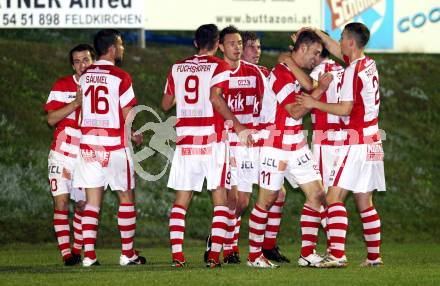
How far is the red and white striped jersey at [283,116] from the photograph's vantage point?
44.4 ft

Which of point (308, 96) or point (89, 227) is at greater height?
point (308, 96)

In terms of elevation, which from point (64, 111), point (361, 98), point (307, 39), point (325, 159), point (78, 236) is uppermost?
point (307, 39)

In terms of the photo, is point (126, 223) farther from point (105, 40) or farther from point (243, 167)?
point (105, 40)

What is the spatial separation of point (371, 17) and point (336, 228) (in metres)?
10.7

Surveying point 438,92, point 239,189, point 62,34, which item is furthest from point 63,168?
point 438,92

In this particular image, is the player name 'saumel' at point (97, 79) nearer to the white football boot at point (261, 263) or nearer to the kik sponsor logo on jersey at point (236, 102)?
the kik sponsor logo on jersey at point (236, 102)

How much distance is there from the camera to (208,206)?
2039 cm

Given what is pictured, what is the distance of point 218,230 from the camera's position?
44.6 ft

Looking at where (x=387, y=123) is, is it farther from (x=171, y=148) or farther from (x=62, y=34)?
(x=62, y=34)

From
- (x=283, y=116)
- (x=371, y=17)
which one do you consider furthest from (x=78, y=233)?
(x=371, y=17)

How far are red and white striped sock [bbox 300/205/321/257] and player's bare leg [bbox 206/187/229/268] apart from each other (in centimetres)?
94

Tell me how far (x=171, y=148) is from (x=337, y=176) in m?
8.45

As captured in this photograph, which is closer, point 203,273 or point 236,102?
point 203,273

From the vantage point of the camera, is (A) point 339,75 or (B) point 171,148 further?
(B) point 171,148
